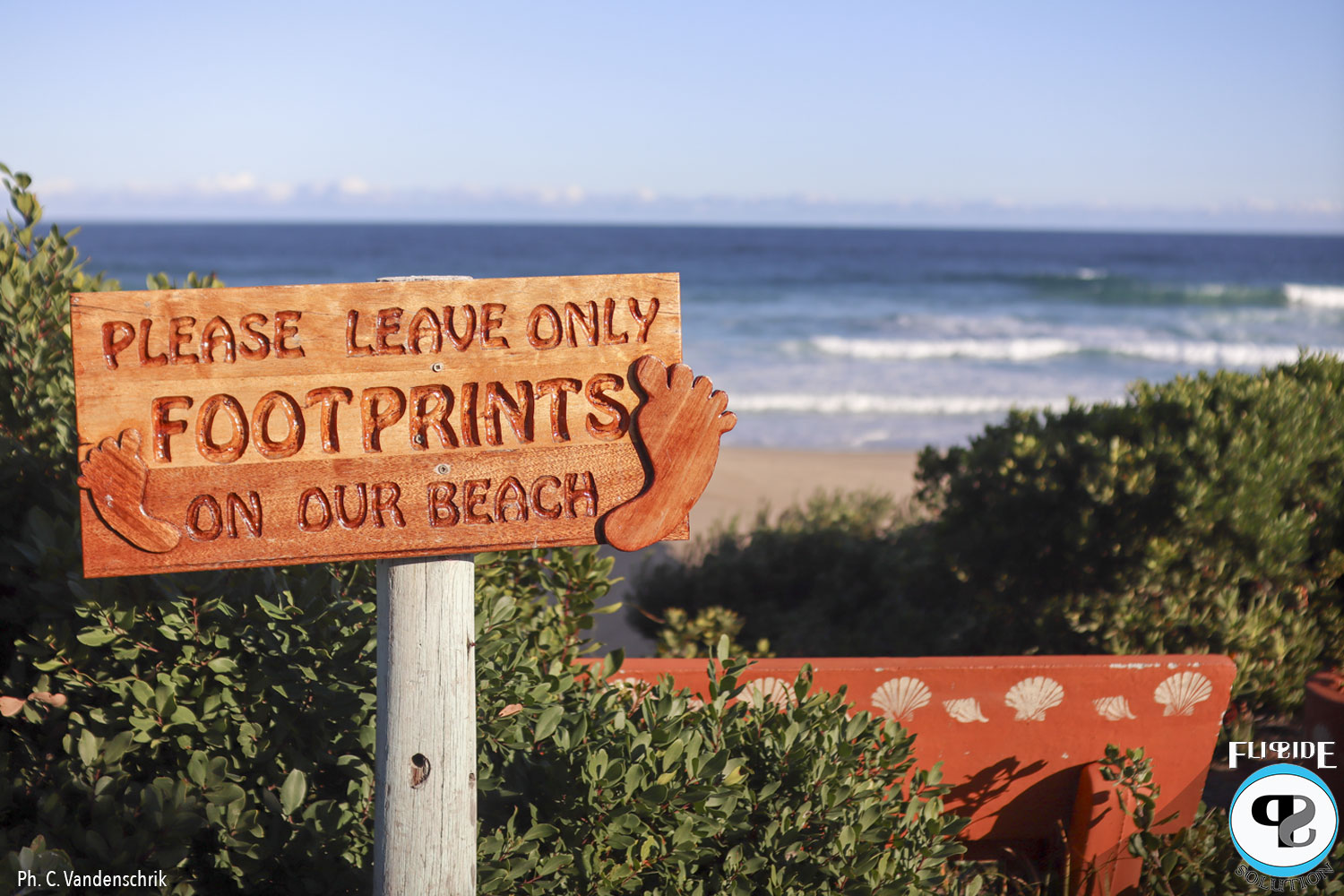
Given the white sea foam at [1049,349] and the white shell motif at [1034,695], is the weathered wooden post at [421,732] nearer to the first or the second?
the white shell motif at [1034,695]

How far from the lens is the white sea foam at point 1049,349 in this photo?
2175 centimetres

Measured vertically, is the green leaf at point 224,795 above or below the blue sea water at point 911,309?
below

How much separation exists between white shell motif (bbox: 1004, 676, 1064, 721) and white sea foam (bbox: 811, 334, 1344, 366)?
19.3 m

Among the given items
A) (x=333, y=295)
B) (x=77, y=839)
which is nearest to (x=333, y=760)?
(x=77, y=839)

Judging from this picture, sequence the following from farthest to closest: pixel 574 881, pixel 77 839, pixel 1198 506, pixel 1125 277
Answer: pixel 1125 277, pixel 1198 506, pixel 574 881, pixel 77 839

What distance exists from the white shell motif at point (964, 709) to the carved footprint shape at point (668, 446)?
1518 millimetres

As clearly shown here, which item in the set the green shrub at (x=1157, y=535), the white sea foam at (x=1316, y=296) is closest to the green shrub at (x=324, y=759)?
the green shrub at (x=1157, y=535)

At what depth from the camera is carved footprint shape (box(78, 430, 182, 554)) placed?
158cm

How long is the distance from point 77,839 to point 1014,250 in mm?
69719

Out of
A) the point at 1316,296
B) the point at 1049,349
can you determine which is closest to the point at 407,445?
the point at 1049,349

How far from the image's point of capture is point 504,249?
211ft

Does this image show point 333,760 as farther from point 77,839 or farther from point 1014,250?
point 1014,250

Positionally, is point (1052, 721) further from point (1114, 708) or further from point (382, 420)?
point (382, 420)

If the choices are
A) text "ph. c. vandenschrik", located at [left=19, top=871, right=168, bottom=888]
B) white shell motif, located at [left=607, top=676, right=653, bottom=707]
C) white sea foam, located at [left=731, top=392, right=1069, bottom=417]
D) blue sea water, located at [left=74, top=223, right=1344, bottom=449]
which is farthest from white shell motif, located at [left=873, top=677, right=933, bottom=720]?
white sea foam, located at [left=731, top=392, right=1069, bottom=417]
